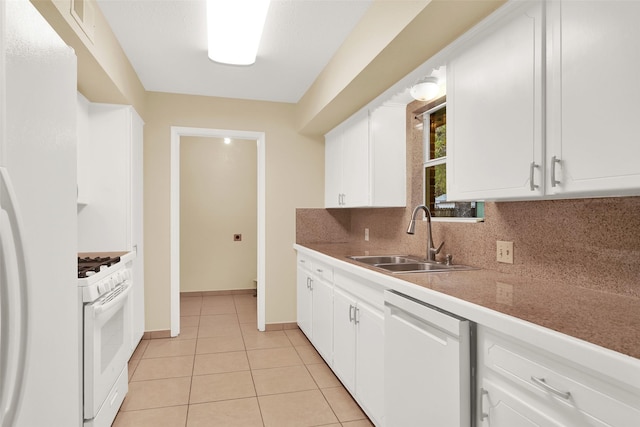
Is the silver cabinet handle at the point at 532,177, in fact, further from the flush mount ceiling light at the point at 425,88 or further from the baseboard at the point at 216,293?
the baseboard at the point at 216,293

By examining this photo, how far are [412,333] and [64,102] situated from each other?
1628 millimetres

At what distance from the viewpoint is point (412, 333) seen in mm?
1611

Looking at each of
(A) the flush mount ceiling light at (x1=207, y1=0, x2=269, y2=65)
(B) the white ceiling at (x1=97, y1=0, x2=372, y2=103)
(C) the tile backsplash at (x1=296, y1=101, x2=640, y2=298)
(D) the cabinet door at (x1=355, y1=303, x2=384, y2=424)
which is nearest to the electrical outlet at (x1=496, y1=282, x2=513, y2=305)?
(C) the tile backsplash at (x1=296, y1=101, x2=640, y2=298)

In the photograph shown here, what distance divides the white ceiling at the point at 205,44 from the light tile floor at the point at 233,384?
2.41m

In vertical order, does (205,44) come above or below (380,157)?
above

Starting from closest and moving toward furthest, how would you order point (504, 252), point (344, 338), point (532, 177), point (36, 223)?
1. point (36, 223)
2. point (532, 177)
3. point (504, 252)
4. point (344, 338)

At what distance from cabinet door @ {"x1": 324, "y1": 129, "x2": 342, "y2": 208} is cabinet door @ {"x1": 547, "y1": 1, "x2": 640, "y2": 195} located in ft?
7.94

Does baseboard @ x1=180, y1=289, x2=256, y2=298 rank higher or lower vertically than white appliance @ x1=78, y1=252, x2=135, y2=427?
lower

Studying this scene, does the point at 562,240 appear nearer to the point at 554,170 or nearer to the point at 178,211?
the point at 554,170

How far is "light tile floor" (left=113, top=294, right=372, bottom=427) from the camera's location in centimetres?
228

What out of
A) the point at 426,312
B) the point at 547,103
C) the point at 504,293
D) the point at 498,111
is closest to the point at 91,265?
the point at 426,312

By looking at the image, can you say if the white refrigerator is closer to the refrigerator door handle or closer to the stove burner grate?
the refrigerator door handle

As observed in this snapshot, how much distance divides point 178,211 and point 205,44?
167cm

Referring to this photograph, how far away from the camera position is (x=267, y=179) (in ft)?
13.2
